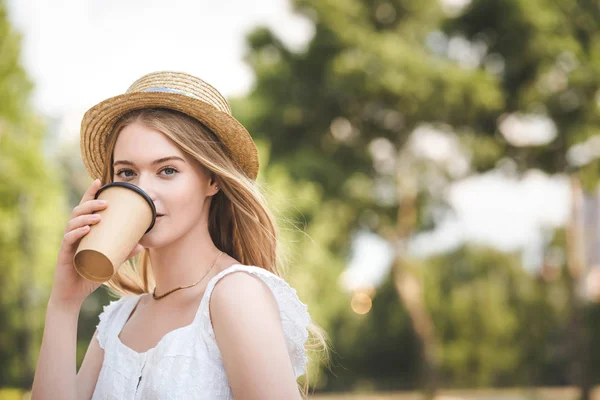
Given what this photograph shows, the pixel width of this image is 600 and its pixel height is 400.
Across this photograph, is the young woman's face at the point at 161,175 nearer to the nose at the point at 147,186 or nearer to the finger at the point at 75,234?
the nose at the point at 147,186

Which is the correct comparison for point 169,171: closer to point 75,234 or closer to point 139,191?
point 139,191

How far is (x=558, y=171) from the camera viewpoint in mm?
17562

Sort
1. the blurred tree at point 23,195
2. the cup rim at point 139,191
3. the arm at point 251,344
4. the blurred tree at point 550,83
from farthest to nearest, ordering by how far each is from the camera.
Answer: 1. the blurred tree at point 550,83
2. the blurred tree at point 23,195
3. the cup rim at point 139,191
4. the arm at point 251,344

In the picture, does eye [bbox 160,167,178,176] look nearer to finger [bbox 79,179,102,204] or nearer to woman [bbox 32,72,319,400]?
woman [bbox 32,72,319,400]

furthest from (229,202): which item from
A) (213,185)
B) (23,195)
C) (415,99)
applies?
(415,99)

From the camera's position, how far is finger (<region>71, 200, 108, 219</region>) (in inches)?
64.3

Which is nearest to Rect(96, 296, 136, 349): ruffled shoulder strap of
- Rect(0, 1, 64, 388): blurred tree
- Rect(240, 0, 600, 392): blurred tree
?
Rect(0, 1, 64, 388): blurred tree

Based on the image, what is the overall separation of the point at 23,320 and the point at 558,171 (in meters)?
13.4

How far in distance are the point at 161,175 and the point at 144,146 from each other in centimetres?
9

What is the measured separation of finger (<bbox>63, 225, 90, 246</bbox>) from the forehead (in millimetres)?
241

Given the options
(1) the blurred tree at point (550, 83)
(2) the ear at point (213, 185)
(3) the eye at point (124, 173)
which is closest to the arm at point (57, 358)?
(3) the eye at point (124, 173)

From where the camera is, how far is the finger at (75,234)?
5.33 feet

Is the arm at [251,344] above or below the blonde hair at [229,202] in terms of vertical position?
below

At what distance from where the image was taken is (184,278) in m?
1.88
